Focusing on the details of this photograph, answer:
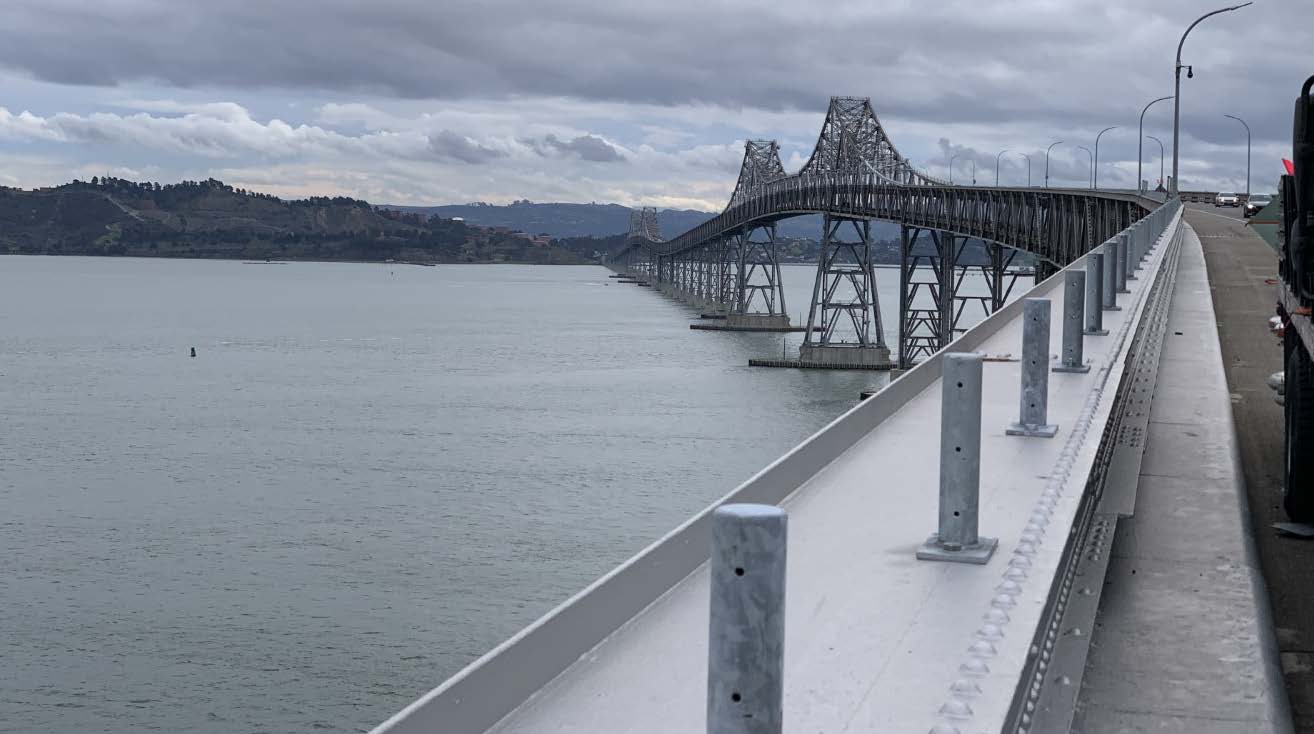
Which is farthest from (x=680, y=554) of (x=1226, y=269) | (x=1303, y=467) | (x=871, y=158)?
(x=871, y=158)

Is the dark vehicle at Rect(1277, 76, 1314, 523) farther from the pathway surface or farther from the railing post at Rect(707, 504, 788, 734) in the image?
the railing post at Rect(707, 504, 788, 734)

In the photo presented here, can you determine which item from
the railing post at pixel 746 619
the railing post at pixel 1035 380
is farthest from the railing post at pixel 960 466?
the railing post at pixel 746 619

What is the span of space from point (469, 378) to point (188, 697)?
57193mm

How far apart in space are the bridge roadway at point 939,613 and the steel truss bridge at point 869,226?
32.8 metres

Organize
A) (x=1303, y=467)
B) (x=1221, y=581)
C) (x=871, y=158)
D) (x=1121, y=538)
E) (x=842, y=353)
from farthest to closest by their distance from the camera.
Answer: (x=871, y=158), (x=842, y=353), (x=1303, y=467), (x=1121, y=538), (x=1221, y=581)

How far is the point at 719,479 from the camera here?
49500mm

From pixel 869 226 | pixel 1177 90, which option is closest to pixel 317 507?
pixel 1177 90

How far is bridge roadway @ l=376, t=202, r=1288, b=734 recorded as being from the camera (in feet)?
12.7

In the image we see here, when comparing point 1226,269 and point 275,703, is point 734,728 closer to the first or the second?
point 275,703

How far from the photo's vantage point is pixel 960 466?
5273 mm

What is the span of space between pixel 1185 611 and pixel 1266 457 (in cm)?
534

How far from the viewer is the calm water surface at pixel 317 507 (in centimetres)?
2811

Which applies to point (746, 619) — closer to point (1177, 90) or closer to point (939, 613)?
point (939, 613)

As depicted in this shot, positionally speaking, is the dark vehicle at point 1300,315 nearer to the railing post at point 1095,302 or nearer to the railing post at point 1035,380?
the railing post at point 1035,380
